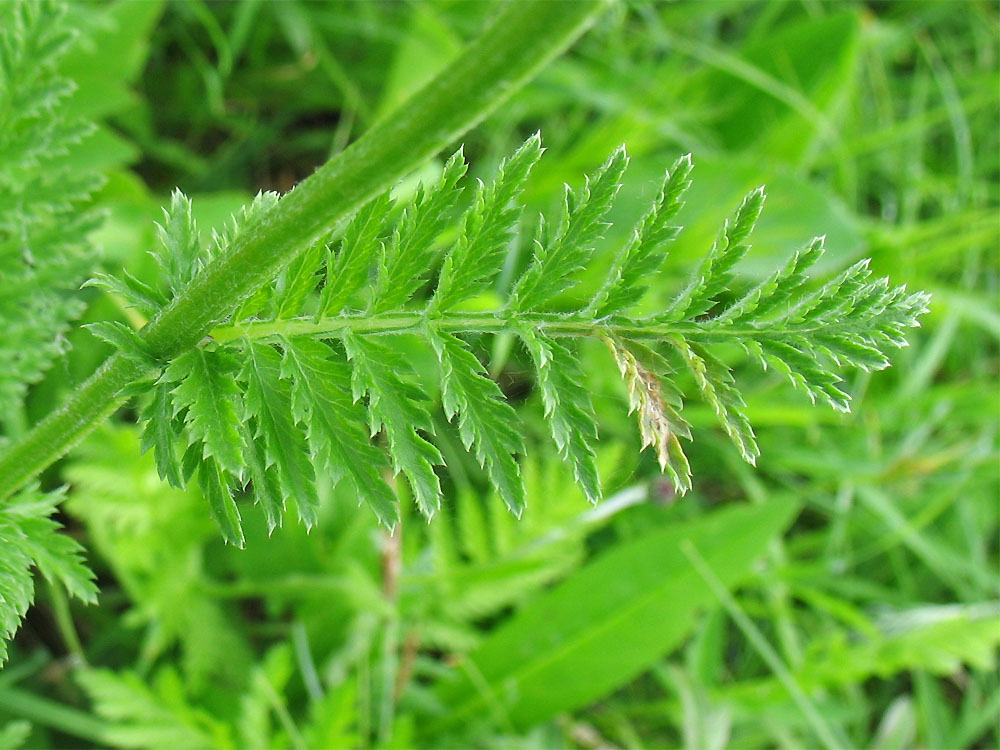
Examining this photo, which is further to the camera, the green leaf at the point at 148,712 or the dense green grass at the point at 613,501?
the dense green grass at the point at 613,501

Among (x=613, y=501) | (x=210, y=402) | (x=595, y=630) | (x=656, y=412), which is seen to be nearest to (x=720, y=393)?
(x=656, y=412)

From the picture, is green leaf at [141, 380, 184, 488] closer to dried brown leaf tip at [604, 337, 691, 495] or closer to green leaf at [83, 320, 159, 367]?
green leaf at [83, 320, 159, 367]

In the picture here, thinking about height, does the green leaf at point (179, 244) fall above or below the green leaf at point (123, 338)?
above

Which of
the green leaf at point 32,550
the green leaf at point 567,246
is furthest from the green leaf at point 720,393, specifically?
the green leaf at point 32,550

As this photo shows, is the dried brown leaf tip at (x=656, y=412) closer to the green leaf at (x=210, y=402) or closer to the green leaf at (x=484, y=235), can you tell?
the green leaf at (x=484, y=235)

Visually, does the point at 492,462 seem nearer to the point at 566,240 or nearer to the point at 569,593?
the point at 566,240

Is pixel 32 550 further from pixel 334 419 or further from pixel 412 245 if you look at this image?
pixel 412 245

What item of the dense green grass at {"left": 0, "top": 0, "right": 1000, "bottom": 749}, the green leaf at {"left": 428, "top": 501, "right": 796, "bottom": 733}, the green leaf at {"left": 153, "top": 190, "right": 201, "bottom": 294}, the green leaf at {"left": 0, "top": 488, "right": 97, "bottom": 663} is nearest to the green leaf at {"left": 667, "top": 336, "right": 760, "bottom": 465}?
the green leaf at {"left": 153, "top": 190, "right": 201, "bottom": 294}
